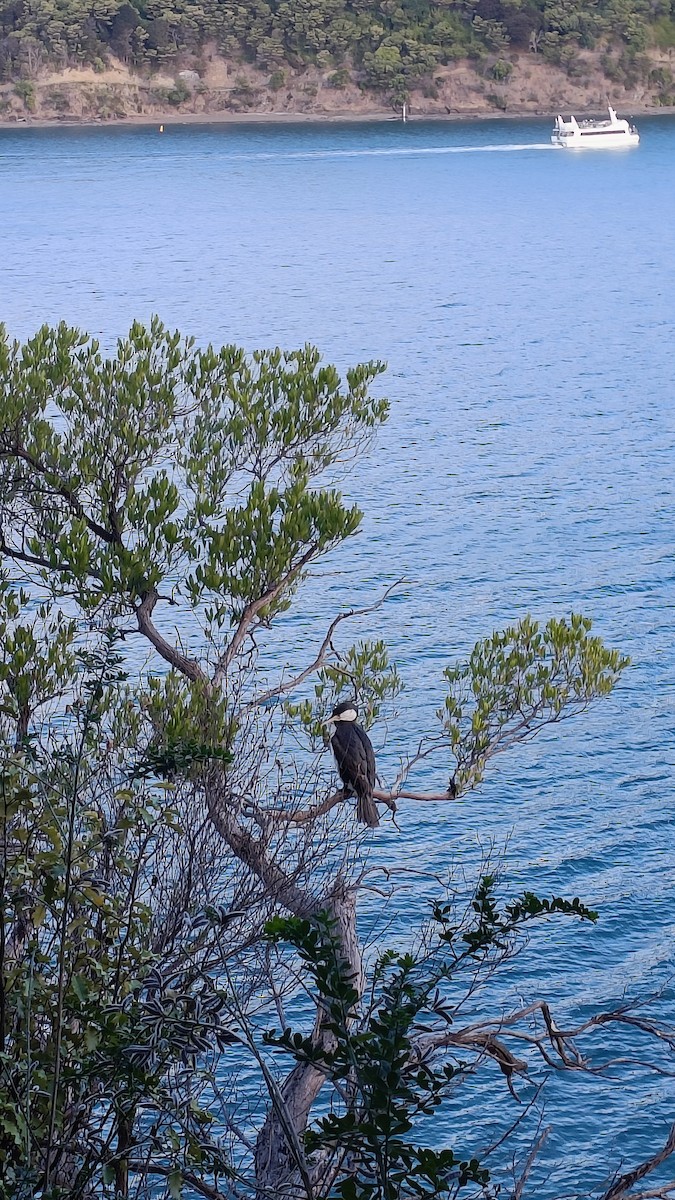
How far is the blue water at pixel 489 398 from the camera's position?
26.0 metres

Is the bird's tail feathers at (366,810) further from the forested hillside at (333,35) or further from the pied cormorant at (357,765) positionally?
the forested hillside at (333,35)

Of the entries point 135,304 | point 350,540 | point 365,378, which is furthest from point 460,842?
point 135,304

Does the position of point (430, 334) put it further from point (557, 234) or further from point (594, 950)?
point (594, 950)

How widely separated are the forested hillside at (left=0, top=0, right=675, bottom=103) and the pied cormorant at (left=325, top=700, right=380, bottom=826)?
164 meters

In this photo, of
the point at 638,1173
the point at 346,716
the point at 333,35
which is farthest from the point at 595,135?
the point at 638,1173

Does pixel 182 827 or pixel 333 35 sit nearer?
pixel 182 827

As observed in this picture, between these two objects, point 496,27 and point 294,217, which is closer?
point 294,217

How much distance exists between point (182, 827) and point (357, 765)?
2811 millimetres

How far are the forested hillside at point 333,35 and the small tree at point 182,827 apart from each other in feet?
519

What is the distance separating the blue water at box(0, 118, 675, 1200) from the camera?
26016mm

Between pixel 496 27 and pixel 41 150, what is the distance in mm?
55262

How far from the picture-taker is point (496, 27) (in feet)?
555

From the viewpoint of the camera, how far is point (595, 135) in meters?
156

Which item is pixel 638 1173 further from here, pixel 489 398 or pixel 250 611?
pixel 489 398
